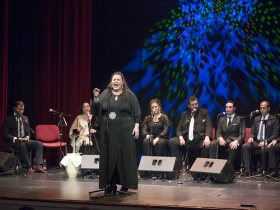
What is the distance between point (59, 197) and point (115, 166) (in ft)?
2.36

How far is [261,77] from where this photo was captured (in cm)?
923

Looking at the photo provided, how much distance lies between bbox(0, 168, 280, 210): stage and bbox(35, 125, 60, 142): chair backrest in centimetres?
127

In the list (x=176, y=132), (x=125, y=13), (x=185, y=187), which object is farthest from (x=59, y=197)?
(x=125, y=13)

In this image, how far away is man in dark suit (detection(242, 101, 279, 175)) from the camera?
335 inches

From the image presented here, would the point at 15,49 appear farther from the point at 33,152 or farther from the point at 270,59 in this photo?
the point at 270,59

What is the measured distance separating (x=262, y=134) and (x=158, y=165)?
1.89m

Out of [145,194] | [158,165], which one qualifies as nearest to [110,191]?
[145,194]

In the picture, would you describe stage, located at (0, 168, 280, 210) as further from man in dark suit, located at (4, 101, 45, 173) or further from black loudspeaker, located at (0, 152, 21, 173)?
man in dark suit, located at (4, 101, 45, 173)

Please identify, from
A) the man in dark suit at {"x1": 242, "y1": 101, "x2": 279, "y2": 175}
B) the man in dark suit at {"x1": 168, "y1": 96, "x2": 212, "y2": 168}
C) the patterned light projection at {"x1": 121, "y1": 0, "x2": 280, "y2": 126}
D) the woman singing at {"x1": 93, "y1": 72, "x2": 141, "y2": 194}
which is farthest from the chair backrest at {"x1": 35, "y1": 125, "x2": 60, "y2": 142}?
the woman singing at {"x1": 93, "y1": 72, "x2": 141, "y2": 194}

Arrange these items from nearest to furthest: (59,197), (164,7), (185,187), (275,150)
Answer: (59,197) < (185,187) < (275,150) < (164,7)

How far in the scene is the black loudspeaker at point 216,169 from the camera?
7.49 m

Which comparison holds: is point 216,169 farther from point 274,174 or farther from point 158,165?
point 274,174

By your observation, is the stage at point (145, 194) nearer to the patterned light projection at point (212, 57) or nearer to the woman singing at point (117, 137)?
the woman singing at point (117, 137)

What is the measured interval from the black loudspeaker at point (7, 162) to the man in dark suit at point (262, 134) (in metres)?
3.77
